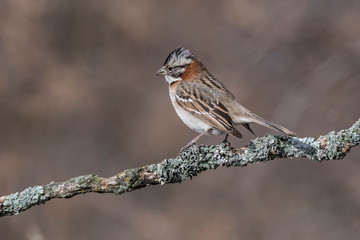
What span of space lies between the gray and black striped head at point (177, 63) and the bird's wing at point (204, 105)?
24 cm

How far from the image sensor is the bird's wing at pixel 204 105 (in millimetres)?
6156

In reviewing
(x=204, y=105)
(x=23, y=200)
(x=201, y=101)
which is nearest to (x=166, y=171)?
(x=23, y=200)

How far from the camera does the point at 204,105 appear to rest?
6.57 m

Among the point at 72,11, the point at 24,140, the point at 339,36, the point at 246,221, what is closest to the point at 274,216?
the point at 246,221

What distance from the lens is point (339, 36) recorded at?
1042 cm

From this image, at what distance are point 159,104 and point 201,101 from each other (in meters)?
4.22

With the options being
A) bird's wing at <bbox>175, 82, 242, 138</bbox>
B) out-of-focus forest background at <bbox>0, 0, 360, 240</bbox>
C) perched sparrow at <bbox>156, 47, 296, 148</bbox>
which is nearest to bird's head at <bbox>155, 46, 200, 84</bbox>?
perched sparrow at <bbox>156, 47, 296, 148</bbox>

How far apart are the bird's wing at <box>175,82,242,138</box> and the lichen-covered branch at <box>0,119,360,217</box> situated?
48.3 inches

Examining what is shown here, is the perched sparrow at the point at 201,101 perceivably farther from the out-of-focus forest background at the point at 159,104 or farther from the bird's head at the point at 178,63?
the out-of-focus forest background at the point at 159,104

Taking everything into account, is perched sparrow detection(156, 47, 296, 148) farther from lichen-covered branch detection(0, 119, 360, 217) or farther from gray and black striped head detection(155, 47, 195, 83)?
lichen-covered branch detection(0, 119, 360, 217)

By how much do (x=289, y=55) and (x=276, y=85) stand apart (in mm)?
574

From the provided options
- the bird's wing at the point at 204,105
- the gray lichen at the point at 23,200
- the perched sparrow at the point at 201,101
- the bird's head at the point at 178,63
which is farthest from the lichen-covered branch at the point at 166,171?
the bird's head at the point at 178,63

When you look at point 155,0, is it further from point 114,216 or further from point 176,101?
point 176,101

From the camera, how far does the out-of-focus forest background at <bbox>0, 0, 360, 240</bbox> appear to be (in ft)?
32.0
